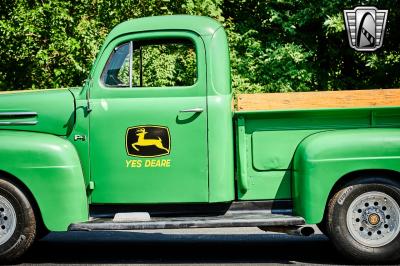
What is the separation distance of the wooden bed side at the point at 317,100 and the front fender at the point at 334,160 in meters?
0.33

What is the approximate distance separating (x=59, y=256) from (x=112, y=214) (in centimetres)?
95

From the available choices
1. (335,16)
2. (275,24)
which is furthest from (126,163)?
(275,24)

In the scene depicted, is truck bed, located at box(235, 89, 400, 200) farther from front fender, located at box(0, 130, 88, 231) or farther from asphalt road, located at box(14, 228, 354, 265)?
front fender, located at box(0, 130, 88, 231)

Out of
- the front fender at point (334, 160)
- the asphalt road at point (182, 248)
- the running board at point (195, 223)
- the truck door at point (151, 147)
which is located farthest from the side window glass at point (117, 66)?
the front fender at point (334, 160)

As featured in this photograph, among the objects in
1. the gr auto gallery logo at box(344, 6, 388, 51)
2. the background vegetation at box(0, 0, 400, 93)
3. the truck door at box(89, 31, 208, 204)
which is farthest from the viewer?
the gr auto gallery logo at box(344, 6, 388, 51)

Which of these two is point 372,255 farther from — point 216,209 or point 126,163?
point 126,163

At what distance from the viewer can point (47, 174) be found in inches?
262

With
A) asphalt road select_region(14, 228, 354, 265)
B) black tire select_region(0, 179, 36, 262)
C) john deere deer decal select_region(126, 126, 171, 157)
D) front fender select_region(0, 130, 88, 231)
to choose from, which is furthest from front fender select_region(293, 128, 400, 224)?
black tire select_region(0, 179, 36, 262)

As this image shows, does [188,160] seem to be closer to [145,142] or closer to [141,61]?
[145,142]

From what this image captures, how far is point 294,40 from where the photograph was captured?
60.7 ft

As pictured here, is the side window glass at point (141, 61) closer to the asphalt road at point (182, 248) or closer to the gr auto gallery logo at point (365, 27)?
the asphalt road at point (182, 248)

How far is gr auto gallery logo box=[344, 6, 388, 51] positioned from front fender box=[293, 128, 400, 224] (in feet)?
35.1

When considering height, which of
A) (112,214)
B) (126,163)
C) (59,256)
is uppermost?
(126,163)

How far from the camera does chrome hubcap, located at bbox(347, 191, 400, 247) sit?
6.62m
